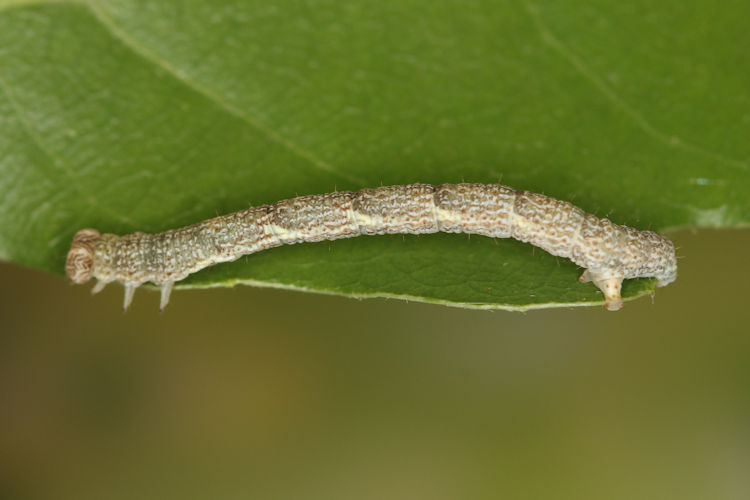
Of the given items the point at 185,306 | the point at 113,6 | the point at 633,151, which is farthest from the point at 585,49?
the point at 185,306

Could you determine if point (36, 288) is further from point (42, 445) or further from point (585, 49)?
point (585, 49)

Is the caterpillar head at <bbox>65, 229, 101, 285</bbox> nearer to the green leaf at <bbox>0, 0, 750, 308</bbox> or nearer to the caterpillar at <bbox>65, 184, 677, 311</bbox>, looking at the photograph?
the caterpillar at <bbox>65, 184, 677, 311</bbox>

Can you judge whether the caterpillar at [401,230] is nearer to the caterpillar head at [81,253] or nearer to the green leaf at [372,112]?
the caterpillar head at [81,253]

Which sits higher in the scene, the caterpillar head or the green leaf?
the green leaf

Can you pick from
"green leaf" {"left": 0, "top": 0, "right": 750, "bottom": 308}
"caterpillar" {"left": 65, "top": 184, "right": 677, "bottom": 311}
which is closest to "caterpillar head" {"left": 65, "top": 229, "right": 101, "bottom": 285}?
"caterpillar" {"left": 65, "top": 184, "right": 677, "bottom": 311}

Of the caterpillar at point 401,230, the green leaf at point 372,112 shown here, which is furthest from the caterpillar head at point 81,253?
the green leaf at point 372,112
